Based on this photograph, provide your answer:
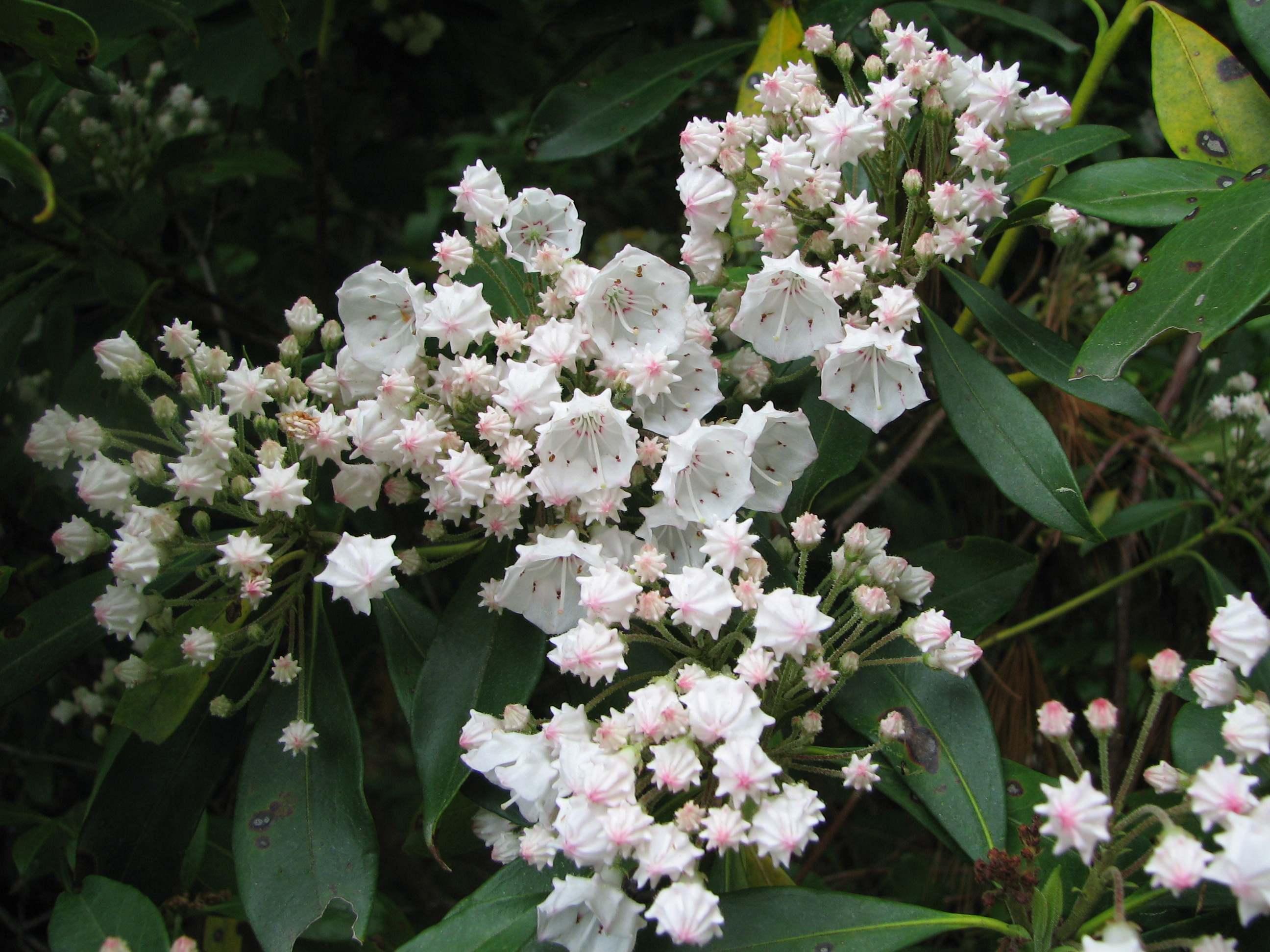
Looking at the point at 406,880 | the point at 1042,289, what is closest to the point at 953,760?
the point at 1042,289

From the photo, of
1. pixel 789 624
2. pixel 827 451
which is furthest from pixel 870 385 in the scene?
pixel 789 624

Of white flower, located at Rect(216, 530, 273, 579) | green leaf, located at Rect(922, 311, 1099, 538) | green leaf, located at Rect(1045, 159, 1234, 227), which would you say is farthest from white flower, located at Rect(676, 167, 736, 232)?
white flower, located at Rect(216, 530, 273, 579)

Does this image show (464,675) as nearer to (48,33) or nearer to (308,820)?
(308,820)

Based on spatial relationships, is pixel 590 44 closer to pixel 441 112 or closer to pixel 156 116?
pixel 441 112

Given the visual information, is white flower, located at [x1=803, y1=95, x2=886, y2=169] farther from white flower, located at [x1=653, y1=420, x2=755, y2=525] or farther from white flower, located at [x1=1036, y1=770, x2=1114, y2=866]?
white flower, located at [x1=1036, y1=770, x2=1114, y2=866]

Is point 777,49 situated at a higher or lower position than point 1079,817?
higher

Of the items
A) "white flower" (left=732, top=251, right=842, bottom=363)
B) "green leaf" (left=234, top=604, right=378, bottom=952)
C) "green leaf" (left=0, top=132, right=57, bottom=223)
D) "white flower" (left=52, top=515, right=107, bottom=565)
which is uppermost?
"green leaf" (left=0, top=132, right=57, bottom=223)
